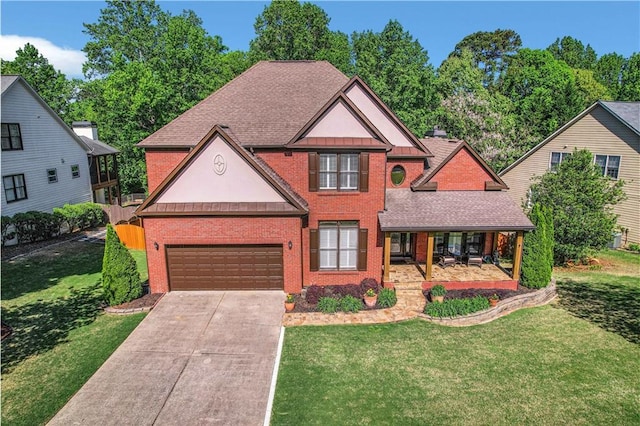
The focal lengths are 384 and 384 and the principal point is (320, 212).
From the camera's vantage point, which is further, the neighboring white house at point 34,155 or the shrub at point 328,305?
the neighboring white house at point 34,155

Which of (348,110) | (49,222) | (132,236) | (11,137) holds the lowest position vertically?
(132,236)

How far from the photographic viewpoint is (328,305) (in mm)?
14977

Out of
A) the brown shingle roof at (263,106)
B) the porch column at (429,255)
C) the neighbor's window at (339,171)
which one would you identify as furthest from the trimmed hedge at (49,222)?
the porch column at (429,255)

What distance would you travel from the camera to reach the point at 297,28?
45562mm

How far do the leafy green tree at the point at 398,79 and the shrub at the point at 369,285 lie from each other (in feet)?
69.9

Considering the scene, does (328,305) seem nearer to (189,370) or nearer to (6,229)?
(189,370)

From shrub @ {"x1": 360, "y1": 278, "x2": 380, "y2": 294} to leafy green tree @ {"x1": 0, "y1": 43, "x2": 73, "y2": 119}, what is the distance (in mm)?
53421

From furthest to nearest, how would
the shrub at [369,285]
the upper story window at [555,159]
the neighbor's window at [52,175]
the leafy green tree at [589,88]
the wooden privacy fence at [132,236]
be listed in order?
the leafy green tree at [589,88]
the neighbor's window at [52,175]
the upper story window at [555,159]
the wooden privacy fence at [132,236]
the shrub at [369,285]

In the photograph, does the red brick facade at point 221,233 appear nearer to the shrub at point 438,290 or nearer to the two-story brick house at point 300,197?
the two-story brick house at point 300,197

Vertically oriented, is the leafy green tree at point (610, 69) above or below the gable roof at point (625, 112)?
above

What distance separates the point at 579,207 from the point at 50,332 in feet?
79.5

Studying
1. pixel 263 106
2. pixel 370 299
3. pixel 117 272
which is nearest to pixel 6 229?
pixel 117 272

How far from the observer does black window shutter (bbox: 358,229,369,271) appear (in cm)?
1680

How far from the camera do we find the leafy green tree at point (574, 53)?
6796 cm
